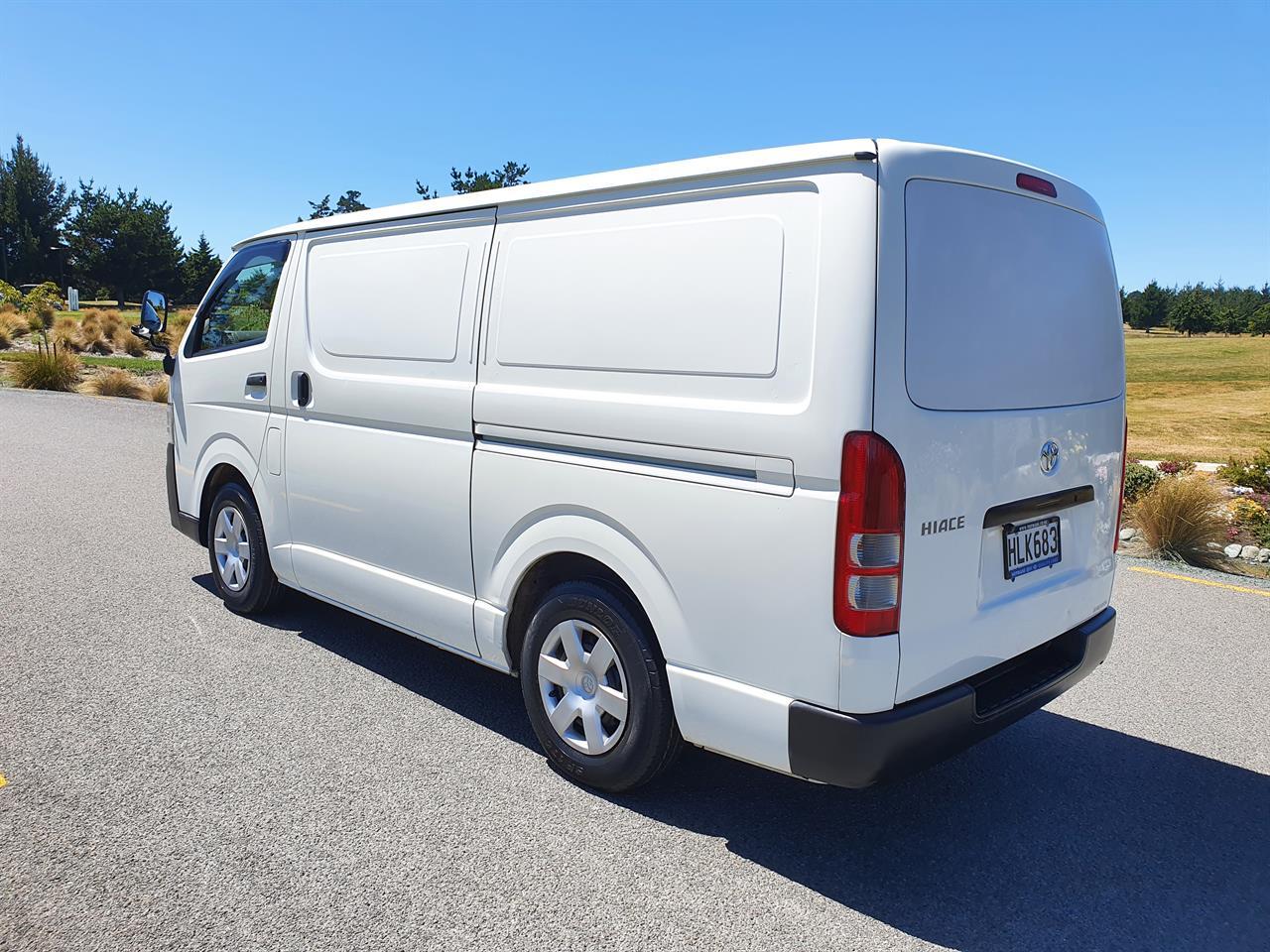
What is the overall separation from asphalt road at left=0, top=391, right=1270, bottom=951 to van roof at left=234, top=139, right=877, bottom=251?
2.17 meters

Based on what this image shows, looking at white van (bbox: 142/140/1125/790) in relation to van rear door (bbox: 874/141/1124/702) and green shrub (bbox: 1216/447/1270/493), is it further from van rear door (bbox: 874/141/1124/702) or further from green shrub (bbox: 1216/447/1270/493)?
green shrub (bbox: 1216/447/1270/493)

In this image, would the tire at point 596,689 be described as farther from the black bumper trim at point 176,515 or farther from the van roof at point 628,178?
the black bumper trim at point 176,515

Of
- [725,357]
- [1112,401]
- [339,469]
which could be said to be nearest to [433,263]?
[339,469]

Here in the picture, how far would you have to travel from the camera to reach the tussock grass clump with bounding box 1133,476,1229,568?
7605 millimetres

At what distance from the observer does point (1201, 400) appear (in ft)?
93.8

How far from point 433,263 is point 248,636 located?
2366 mm

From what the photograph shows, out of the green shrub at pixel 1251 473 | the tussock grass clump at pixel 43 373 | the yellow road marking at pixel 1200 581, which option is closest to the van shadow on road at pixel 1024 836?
the yellow road marking at pixel 1200 581

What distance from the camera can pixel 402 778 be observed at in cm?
360

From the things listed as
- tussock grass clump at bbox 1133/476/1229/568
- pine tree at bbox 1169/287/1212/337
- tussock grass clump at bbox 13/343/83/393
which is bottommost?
tussock grass clump at bbox 1133/476/1229/568

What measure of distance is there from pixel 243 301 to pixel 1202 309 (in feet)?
241

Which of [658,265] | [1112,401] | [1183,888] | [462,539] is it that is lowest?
[1183,888]

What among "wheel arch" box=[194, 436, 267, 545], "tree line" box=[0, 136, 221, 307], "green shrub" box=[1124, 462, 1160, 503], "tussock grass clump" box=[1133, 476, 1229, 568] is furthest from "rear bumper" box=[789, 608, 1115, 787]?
"tree line" box=[0, 136, 221, 307]

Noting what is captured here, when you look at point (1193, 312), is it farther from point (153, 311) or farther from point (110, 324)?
point (153, 311)

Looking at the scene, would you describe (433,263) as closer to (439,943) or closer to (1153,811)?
(439,943)
